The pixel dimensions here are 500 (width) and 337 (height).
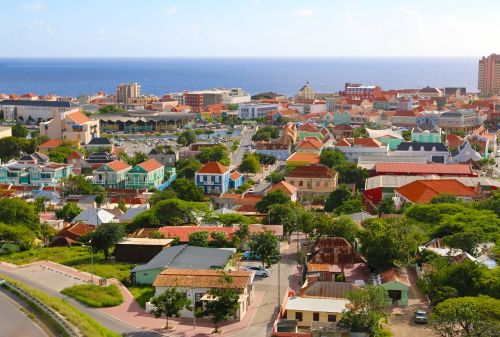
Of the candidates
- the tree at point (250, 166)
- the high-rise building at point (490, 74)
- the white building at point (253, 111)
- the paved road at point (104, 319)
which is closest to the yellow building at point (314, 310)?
the paved road at point (104, 319)

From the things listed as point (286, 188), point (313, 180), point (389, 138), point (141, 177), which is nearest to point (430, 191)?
point (286, 188)

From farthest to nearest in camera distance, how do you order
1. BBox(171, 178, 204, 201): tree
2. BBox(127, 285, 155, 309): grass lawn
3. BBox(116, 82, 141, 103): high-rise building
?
BBox(116, 82, 141, 103): high-rise building
BBox(171, 178, 204, 201): tree
BBox(127, 285, 155, 309): grass lawn

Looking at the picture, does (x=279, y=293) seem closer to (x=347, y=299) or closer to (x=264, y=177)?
(x=347, y=299)

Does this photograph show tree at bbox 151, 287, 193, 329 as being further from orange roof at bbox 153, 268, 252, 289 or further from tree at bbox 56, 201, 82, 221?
tree at bbox 56, 201, 82, 221

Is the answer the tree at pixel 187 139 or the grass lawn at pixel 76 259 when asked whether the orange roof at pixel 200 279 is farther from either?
the tree at pixel 187 139


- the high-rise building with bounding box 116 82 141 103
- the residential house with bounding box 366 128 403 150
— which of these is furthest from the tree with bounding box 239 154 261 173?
the high-rise building with bounding box 116 82 141 103

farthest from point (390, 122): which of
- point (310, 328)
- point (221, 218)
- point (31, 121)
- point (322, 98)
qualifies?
point (310, 328)

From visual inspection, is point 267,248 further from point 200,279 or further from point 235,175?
point 235,175
